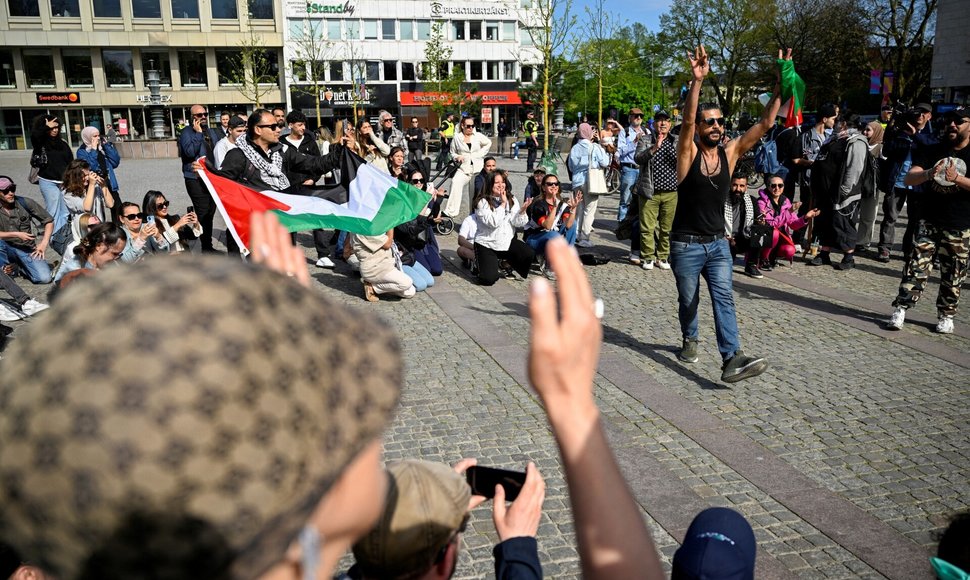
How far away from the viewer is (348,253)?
34.6 ft

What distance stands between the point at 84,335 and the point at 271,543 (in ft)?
0.85

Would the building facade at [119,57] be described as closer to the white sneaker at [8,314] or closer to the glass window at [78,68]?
the glass window at [78,68]

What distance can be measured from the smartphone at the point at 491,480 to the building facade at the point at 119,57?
55300 millimetres

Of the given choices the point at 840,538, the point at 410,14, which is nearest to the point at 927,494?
the point at 840,538

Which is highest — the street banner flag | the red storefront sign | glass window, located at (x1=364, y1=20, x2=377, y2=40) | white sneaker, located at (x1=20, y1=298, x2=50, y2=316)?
glass window, located at (x1=364, y1=20, x2=377, y2=40)

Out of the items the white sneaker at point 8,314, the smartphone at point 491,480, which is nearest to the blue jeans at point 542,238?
the white sneaker at point 8,314

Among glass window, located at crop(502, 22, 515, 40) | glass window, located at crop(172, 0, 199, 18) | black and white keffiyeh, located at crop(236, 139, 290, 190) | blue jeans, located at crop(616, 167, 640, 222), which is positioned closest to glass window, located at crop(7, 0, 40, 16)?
glass window, located at crop(172, 0, 199, 18)

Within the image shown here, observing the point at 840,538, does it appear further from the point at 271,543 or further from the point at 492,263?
the point at 492,263

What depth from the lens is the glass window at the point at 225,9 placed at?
5816cm

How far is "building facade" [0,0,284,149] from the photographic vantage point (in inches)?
2110

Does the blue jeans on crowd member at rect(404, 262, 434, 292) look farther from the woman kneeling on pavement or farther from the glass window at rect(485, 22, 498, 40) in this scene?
the glass window at rect(485, 22, 498, 40)

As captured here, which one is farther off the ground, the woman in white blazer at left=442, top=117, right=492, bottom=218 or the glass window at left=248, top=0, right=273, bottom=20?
the glass window at left=248, top=0, right=273, bottom=20

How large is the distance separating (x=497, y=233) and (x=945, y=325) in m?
5.15

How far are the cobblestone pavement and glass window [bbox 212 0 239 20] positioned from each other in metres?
56.9
